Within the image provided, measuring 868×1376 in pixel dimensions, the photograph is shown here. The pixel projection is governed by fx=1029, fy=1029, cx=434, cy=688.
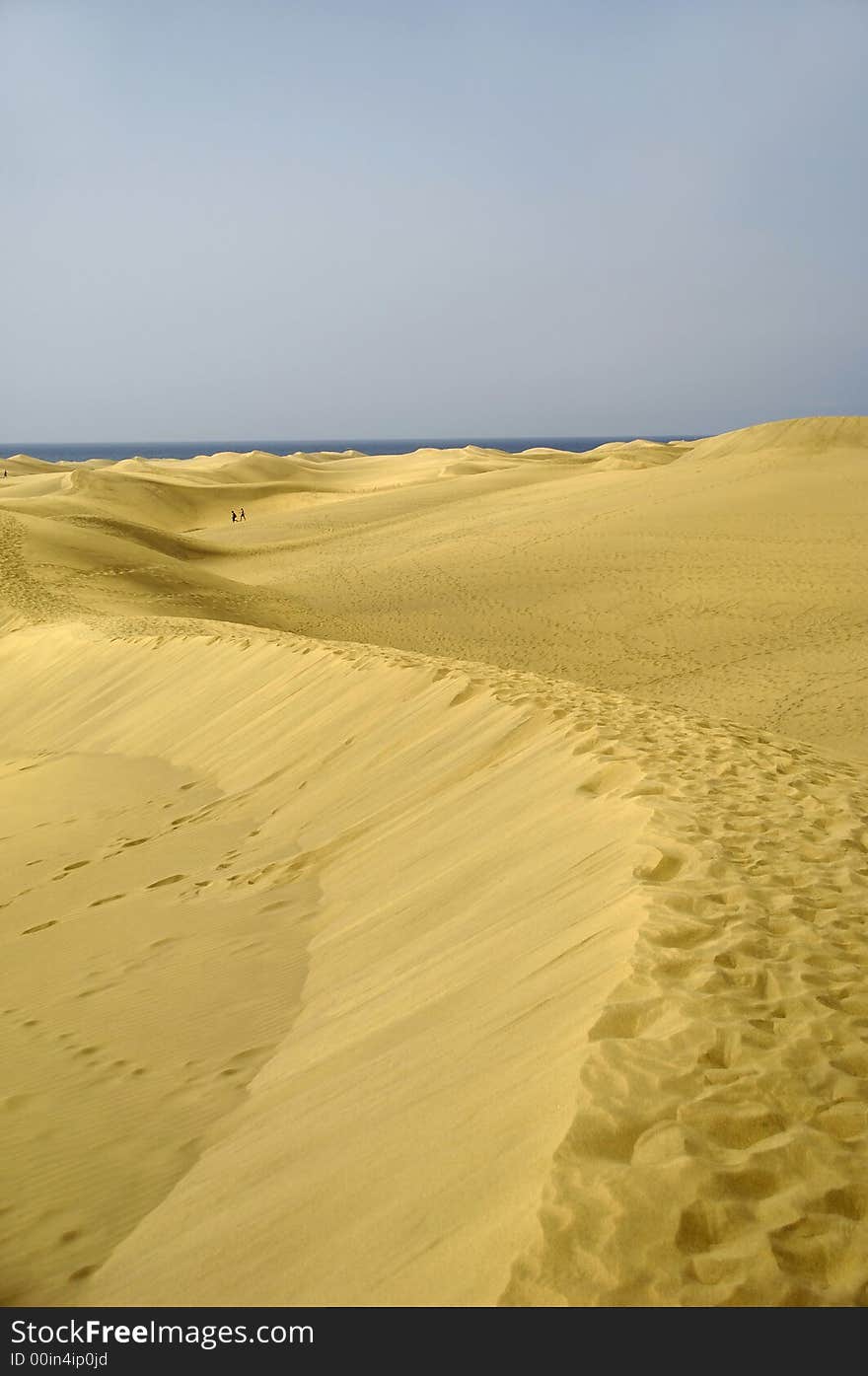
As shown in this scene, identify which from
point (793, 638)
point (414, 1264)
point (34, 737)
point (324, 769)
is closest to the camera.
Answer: point (414, 1264)

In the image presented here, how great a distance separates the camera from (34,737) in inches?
488

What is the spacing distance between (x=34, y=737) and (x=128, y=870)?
5.70m

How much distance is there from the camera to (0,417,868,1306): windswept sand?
2805 mm

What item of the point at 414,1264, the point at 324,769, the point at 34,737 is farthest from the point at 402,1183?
the point at 34,737

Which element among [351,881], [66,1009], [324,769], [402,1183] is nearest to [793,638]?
[324,769]

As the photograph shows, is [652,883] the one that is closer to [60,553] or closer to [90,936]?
[90,936]

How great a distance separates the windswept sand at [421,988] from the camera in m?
2.80

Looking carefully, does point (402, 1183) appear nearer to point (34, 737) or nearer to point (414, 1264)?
point (414, 1264)

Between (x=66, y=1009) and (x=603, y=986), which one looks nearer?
(x=603, y=986)

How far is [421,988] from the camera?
449 centimetres

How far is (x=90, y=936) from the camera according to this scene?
6.32m

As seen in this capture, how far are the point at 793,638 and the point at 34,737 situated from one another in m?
11.8

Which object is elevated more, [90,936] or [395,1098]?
[395,1098]
